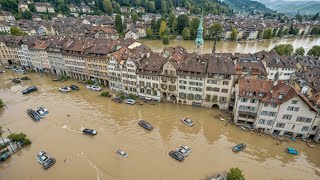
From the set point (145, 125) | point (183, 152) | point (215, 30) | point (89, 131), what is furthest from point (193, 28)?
point (183, 152)

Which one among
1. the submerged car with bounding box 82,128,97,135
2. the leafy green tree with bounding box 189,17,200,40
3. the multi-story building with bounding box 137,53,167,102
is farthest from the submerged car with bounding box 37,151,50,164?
the leafy green tree with bounding box 189,17,200,40

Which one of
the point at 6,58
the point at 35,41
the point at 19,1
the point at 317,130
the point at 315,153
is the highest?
the point at 19,1

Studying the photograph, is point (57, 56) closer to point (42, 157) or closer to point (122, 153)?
point (42, 157)

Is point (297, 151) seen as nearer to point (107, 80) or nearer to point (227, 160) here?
point (227, 160)

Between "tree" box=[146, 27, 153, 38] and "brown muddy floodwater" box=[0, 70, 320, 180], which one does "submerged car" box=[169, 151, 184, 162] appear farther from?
"tree" box=[146, 27, 153, 38]

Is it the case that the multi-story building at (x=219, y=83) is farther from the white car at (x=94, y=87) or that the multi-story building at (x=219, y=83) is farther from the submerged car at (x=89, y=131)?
the white car at (x=94, y=87)

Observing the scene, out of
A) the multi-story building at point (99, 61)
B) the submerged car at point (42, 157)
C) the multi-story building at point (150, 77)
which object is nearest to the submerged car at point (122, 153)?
the submerged car at point (42, 157)

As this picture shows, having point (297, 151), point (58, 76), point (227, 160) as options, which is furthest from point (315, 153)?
point (58, 76)
